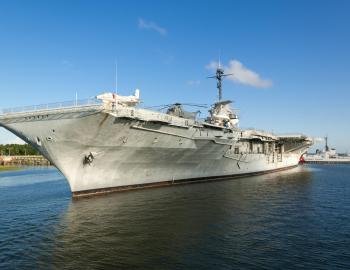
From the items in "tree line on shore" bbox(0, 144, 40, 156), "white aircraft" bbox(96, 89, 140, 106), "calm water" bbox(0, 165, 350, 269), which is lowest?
"calm water" bbox(0, 165, 350, 269)

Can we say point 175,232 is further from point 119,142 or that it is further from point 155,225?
point 119,142

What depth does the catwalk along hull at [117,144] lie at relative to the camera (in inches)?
848

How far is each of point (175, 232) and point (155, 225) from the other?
145cm

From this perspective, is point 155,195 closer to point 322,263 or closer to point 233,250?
point 233,250

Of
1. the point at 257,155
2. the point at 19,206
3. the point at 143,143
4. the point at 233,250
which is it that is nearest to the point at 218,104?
the point at 257,155

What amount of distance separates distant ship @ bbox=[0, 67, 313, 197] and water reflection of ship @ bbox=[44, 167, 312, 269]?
2022 mm

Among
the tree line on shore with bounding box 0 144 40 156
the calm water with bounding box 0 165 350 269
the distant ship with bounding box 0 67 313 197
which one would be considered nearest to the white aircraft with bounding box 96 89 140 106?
→ the distant ship with bounding box 0 67 313 197

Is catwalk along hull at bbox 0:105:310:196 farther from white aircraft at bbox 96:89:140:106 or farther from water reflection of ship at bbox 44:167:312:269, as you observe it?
water reflection of ship at bbox 44:167:312:269

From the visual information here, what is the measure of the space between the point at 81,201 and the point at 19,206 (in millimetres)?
4050

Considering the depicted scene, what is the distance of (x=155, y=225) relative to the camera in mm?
15617

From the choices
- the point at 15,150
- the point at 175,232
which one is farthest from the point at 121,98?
the point at 15,150

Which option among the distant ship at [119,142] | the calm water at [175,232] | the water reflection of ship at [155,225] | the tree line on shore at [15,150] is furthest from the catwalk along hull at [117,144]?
the tree line on shore at [15,150]

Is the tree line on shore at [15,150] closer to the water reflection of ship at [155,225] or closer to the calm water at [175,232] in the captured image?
the calm water at [175,232]

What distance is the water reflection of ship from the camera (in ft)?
38.0
